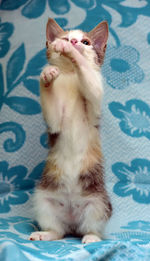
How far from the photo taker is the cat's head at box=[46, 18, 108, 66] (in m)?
1.24

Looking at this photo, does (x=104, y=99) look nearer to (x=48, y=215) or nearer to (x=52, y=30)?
(x=52, y=30)

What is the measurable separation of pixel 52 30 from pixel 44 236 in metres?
0.74

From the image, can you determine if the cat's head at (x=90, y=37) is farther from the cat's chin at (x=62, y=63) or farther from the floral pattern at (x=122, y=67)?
the floral pattern at (x=122, y=67)

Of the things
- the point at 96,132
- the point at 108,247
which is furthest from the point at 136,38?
the point at 108,247

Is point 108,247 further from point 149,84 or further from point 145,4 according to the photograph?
point 145,4

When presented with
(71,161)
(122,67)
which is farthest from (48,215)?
(122,67)

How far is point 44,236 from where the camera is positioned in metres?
1.12

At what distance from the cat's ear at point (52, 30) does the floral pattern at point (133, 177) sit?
27.0 inches

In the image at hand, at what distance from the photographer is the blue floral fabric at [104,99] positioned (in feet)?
5.41

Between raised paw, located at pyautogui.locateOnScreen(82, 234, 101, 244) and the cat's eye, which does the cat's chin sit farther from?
raised paw, located at pyautogui.locateOnScreen(82, 234, 101, 244)

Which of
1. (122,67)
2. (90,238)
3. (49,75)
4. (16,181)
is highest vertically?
(122,67)

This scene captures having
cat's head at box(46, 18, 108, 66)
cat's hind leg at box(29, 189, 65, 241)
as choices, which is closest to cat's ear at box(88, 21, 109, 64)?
cat's head at box(46, 18, 108, 66)

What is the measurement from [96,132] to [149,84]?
59 centimetres

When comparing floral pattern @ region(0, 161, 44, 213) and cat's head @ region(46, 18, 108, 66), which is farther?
floral pattern @ region(0, 161, 44, 213)
